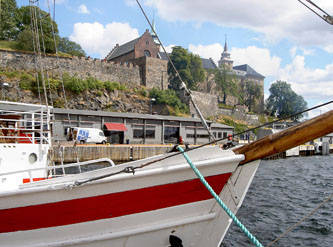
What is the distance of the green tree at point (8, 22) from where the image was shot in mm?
49406

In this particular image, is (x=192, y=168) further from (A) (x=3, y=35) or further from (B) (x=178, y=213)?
(A) (x=3, y=35)

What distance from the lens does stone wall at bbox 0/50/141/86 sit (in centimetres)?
4225

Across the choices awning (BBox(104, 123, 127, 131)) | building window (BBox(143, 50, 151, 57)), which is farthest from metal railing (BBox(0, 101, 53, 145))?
building window (BBox(143, 50, 151, 57))

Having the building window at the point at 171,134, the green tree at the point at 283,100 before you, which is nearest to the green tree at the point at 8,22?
the building window at the point at 171,134

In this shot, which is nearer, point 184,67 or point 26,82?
point 26,82

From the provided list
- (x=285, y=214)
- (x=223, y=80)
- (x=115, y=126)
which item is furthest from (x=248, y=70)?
(x=285, y=214)

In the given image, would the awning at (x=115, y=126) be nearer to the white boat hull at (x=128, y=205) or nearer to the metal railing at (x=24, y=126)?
the metal railing at (x=24, y=126)

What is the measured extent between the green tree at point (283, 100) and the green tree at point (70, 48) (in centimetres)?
5795

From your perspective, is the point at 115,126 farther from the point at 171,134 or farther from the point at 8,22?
the point at 8,22

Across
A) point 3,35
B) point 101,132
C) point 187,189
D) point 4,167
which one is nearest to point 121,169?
point 187,189

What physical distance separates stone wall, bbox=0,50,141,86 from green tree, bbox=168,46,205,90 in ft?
28.6

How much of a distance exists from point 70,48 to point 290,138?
A: 218ft

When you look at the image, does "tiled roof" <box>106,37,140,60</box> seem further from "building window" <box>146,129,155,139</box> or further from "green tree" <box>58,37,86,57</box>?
"building window" <box>146,129,155,139</box>

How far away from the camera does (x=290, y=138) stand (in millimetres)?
3479
